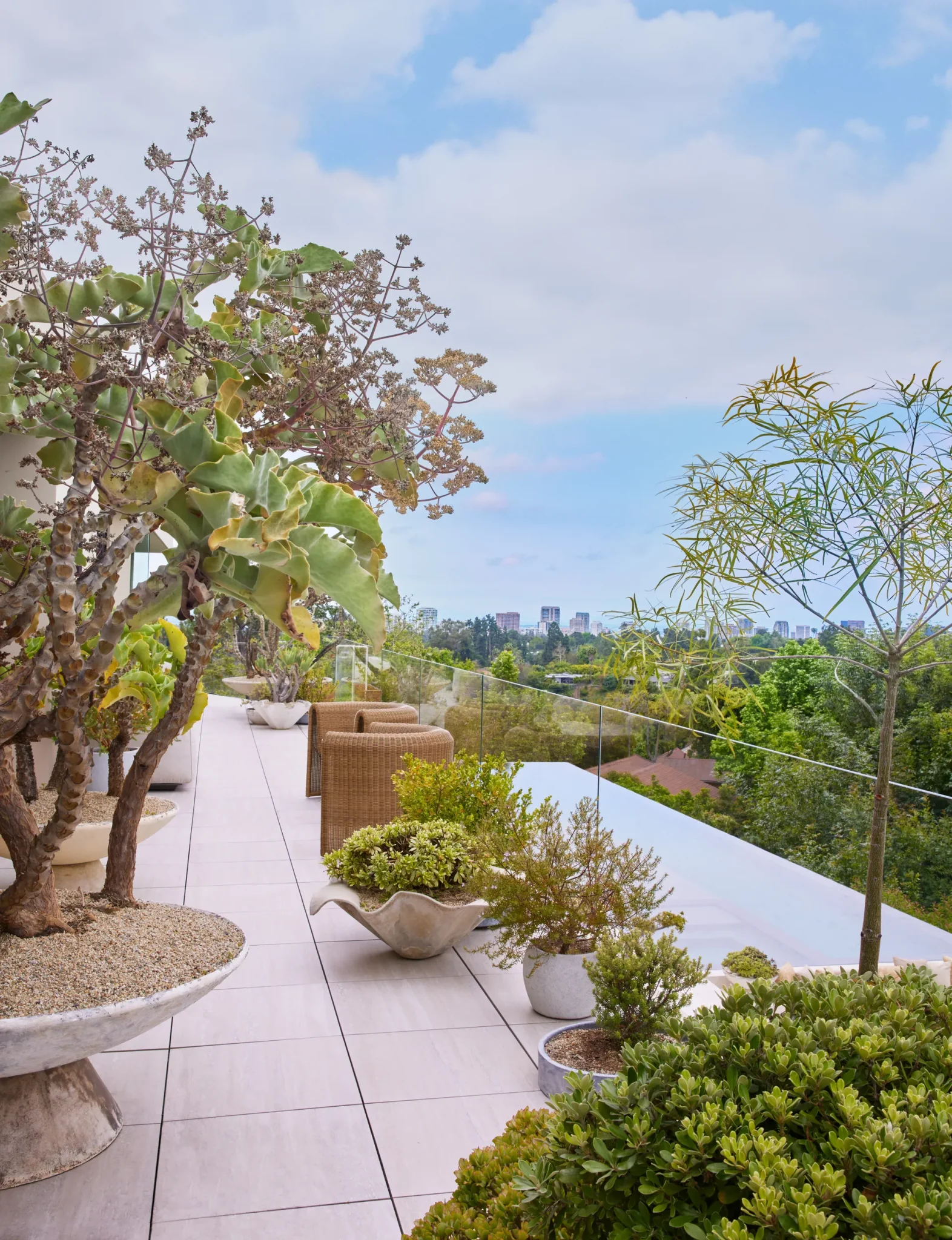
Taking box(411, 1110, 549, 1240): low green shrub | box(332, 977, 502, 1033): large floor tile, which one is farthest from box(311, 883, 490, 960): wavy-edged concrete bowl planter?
box(411, 1110, 549, 1240): low green shrub

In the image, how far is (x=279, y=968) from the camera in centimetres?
436

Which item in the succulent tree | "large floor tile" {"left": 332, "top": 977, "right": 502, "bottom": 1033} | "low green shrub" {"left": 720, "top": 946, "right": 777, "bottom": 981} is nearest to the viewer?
the succulent tree

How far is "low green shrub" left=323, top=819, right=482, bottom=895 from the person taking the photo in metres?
4.36

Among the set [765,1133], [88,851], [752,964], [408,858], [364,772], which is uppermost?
[765,1133]

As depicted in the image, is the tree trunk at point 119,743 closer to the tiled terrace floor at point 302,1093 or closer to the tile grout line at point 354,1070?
the tiled terrace floor at point 302,1093

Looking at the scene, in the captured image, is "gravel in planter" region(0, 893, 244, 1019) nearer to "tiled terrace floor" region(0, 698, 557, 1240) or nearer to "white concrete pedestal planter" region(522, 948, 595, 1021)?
"tiled terrace floor" region(0, 698, 557, 1240)

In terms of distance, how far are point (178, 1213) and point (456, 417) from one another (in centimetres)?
232

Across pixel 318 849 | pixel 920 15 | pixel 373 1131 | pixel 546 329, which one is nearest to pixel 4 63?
pixel 318 849

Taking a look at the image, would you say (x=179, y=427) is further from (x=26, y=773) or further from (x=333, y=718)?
(x=333, y=718)

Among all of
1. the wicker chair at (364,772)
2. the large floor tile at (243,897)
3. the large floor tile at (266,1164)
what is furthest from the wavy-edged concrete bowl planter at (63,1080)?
the wicker chair at (364,772)

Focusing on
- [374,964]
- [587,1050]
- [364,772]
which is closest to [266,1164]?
[587,1050]

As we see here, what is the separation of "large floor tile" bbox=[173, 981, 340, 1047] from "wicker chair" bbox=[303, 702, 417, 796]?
3.25 m

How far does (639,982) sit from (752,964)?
4.35ft

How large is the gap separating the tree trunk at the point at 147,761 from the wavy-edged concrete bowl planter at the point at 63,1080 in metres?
0.50
